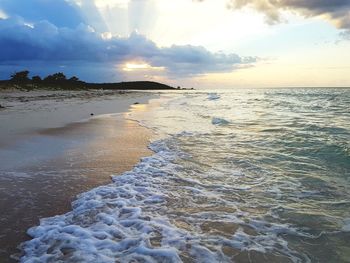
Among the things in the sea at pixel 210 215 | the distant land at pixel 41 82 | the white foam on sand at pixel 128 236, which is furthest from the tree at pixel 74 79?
the white foam on sand at pixel 128 236

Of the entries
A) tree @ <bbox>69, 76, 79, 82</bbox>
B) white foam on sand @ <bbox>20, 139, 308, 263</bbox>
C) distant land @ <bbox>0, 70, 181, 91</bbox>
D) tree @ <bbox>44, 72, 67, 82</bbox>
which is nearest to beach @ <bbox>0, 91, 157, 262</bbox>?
white foam on sand @ <bbox>20, 139, 308, 263</bbox>

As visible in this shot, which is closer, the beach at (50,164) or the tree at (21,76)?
the beach at (50,164)

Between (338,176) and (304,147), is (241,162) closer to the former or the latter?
(338,176)

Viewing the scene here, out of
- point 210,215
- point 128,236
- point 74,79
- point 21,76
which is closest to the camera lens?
point 128,236

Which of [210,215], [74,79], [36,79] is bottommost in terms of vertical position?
[74,79]

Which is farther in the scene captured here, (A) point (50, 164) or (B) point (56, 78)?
(B) point (56, 78)

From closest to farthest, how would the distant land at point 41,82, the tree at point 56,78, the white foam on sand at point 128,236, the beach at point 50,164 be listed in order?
the white foam on sand at point 128,236 → the beach at point 50,164 → the distant land at point 41,82 → the tree at point 56,78

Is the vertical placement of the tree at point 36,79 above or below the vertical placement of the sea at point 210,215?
above

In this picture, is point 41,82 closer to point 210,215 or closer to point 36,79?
point 36,79

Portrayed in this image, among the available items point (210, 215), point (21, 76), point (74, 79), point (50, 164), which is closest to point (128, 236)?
point (210, 215)

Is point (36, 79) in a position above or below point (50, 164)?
above

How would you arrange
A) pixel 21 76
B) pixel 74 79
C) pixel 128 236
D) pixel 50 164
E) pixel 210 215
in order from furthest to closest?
pixel 74 79
pixel 21 76
pixel 50 164
pixel 210 215
pixel 128 236

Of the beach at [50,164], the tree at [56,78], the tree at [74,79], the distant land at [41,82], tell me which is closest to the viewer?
the beach at [50,164]

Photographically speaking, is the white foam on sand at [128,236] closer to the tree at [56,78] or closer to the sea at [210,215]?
the sea at [210,215]
